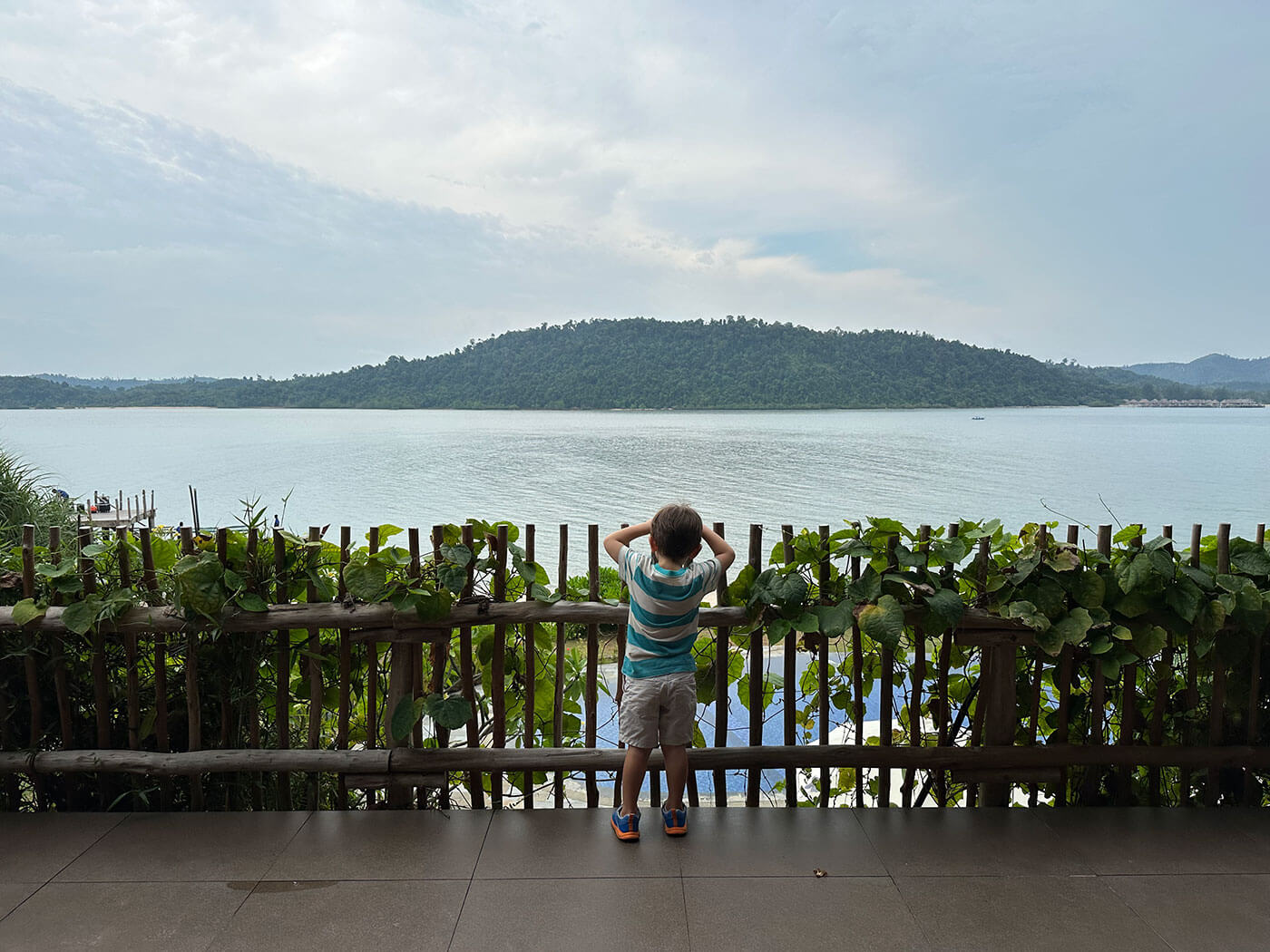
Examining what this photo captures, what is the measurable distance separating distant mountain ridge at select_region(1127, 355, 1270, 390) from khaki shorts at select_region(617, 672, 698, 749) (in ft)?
357

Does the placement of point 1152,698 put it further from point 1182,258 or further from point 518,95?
point 1182,258

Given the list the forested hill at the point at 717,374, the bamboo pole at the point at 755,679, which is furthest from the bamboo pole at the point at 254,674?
the forested hill at the point at 717,374

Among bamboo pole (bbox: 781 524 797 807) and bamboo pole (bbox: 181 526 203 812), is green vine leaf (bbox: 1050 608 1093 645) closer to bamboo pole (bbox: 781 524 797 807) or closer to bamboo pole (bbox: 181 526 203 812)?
bamboo pole (bbox: 781 524 797 807)

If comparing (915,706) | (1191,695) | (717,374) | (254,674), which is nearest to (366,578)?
(254,674)

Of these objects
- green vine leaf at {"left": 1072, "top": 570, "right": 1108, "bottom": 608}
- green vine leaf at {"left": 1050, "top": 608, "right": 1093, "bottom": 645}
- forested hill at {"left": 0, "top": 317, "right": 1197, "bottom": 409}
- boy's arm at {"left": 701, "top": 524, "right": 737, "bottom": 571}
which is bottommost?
green vine leaf at {"left": 1050, "top": 608, "right": 1093, "bottom": 645}

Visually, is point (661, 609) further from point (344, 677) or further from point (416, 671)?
point (344, 677)

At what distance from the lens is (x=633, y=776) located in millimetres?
2719

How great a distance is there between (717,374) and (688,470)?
77.7 ft

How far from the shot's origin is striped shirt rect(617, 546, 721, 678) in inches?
104

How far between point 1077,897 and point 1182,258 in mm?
150700

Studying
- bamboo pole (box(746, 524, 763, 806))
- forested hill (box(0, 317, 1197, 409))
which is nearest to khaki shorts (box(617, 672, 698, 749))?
bamboo pole (box(746, 524, 763, 806))

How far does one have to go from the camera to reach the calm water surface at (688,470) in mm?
50125

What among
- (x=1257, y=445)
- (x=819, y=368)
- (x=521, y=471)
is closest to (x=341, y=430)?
(x=521, y=471)

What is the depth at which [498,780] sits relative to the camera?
3061mm
